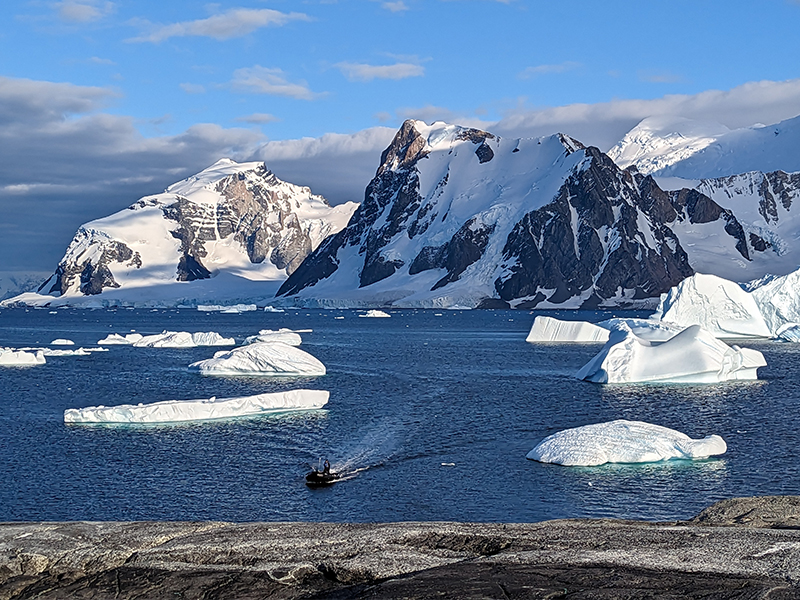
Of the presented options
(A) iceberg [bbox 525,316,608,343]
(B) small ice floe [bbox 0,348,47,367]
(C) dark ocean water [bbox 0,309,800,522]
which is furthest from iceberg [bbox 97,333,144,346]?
(A) iceberg [bbox 525,316,608,343]

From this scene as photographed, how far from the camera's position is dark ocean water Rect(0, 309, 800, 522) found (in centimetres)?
2745

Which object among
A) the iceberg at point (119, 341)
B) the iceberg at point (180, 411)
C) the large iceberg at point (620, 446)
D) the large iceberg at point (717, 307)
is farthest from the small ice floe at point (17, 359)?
the large iceberg at point (717, 307)

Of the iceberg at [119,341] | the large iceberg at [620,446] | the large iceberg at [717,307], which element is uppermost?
the large iceberg at [717,307]

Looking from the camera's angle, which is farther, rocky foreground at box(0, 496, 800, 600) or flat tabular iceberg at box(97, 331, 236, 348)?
flat tabular iceberg at box(97, 331, 236, 348)

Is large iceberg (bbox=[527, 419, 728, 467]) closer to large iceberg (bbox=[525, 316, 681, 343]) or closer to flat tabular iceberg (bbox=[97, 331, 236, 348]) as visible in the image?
large iceberg (bbox=[525, 316, 681, 343])

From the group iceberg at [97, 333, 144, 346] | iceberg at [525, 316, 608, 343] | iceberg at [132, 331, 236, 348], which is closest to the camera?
iceberg at [132, 331, 236, 348]

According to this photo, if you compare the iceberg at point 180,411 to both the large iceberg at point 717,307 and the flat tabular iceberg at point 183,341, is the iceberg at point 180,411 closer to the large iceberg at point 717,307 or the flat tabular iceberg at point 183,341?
the flat tabular iceberg at point 183,341

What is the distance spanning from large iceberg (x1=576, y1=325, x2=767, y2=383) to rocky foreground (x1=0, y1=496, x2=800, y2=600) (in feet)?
146

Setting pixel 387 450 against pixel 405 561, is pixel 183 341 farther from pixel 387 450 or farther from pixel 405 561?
pixel 405 561

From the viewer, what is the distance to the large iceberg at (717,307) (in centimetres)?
9875

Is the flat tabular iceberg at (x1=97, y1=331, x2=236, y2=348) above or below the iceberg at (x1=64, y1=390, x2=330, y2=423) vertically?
below

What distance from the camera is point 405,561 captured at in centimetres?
1217

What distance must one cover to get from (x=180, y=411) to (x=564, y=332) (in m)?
69.7

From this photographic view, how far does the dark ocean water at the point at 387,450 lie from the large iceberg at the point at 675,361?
3.75ft
